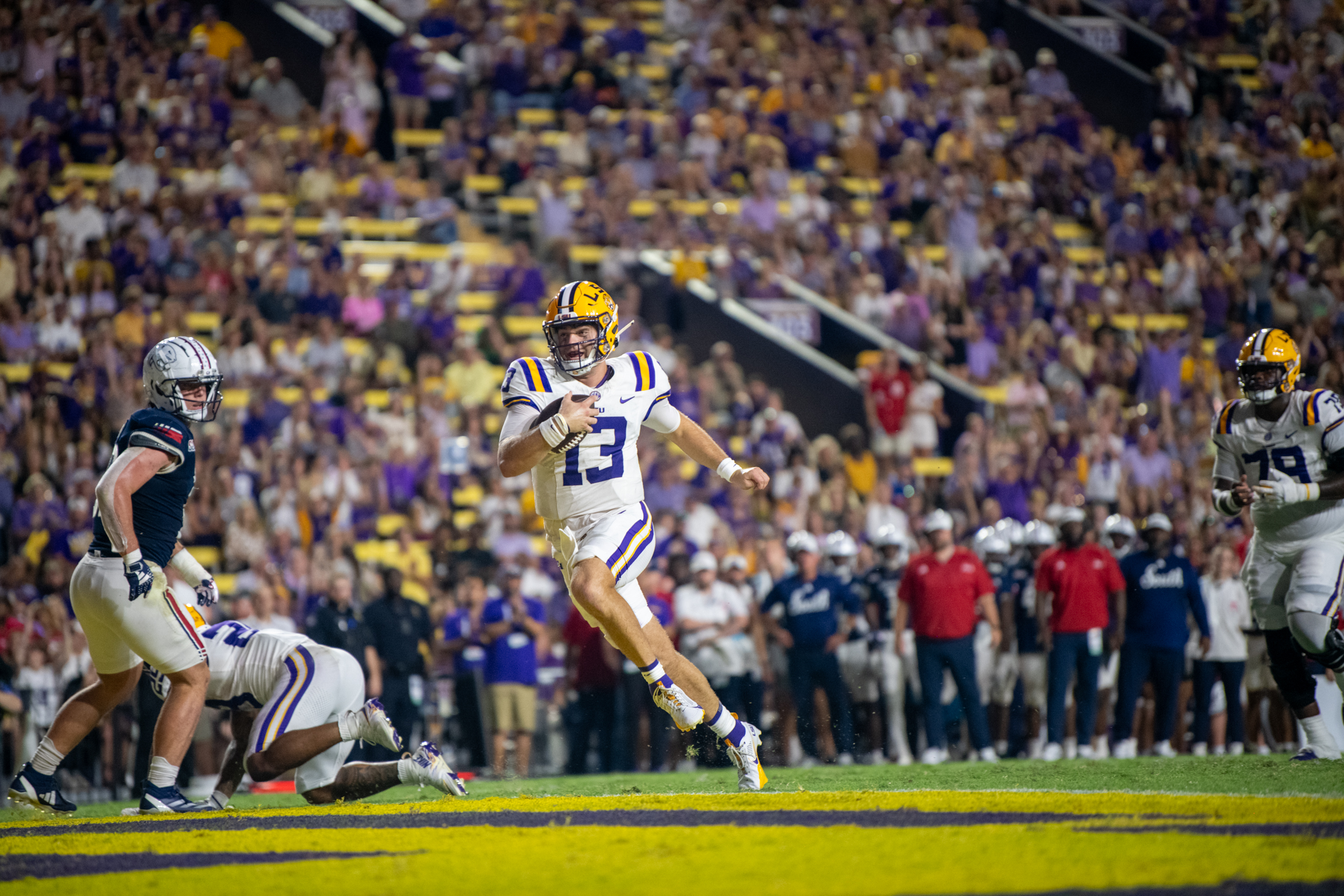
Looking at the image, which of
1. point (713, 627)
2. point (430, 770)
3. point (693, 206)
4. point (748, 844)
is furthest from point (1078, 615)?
point (693, 206)

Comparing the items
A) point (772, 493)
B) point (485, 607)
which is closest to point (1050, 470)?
point (772, 493)

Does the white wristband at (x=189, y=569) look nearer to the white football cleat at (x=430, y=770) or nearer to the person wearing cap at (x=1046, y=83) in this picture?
the white football cleat at (x=430, y=770)

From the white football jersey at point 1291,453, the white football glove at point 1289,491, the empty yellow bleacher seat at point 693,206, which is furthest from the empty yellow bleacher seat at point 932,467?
the white football glove at point 1289,491

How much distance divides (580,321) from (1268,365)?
3.98m

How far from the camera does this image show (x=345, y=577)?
11781mm

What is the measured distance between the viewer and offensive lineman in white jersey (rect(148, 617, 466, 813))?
23.1 feet

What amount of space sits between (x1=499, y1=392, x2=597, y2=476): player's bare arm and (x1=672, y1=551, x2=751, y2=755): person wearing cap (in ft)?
19.3

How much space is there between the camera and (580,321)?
23.3 ft

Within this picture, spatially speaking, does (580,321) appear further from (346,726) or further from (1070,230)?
(1070,230)

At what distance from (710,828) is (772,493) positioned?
1014cm

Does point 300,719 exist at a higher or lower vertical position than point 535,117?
lower

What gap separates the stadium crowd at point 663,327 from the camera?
12.6 meters

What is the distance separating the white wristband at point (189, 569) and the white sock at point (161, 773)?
865 mm

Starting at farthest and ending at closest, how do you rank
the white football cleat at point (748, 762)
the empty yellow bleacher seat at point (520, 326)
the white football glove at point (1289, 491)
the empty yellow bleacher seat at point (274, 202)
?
the empty yellow bleacher seat at point (274, 202), the empty yellow bleacher seat at point (520, 326), the white football glove at point (1289, 491), the white football cleat at point (748, 762)
